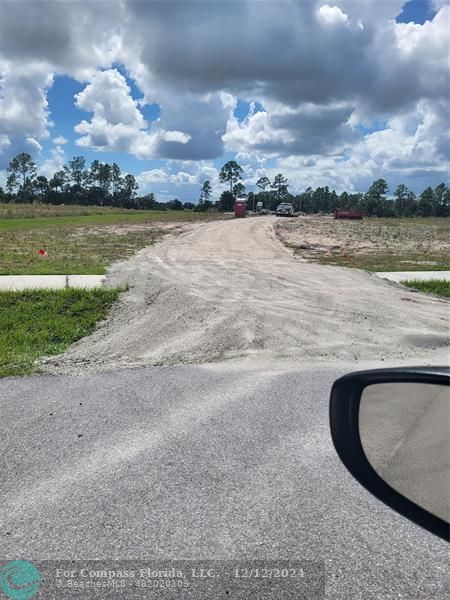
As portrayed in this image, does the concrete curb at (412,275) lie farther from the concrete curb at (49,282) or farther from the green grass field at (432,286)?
the concrete curb at (49,282)

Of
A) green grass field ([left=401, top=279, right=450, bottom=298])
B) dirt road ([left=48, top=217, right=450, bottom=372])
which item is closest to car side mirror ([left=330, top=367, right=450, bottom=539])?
dirt road ([left=48, top=217, right=450, bottom=372])

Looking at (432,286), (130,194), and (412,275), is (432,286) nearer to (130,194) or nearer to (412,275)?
(412,275)

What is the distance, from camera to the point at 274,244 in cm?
2148

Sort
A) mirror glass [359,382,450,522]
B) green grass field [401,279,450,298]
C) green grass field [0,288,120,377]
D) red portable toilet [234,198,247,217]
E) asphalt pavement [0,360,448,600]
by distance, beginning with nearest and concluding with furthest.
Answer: mirror glass [359,382,450,522], asphalt pavement [0,360,448,600], green grass field [0,288,120,377], green grass field [401,279,450,298], red portable toilet [234,198,247,217]

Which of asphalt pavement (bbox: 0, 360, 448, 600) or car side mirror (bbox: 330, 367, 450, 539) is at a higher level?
car side mirror (bbox: 330, 367, 450, 539)

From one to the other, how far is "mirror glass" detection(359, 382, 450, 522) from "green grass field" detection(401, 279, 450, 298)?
8557 millimetres

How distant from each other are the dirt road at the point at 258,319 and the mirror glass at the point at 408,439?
3.74 m

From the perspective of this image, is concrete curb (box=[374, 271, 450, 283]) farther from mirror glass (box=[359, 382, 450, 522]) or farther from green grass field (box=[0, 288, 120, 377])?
mirror glass (box=[359, 382, 450, 522])

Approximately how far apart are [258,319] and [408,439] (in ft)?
17.8

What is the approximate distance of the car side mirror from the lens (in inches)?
71.5

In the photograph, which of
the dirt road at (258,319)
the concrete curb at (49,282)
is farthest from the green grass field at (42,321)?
the concrete curb at (49,282)

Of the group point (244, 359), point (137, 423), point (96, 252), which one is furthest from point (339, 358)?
point (96, 252)

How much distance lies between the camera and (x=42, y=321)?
24.1 feet

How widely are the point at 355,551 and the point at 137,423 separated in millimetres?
2012
